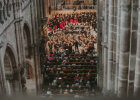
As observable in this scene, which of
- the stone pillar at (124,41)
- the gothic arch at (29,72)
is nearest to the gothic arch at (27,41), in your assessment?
the gothic arch at (29,72)

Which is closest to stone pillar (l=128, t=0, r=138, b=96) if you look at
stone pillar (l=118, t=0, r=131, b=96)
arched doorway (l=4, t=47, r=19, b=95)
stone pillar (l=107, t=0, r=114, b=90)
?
stone pillar (l=118, t=0, r=131, b=96)

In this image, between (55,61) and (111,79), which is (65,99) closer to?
(111,79)

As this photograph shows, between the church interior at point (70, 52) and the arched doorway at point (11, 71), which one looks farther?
the arched doorway at point (11, 71)

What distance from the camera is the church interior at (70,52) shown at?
8.80 meters

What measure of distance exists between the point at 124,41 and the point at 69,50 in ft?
65.4

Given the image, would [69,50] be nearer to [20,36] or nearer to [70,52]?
[70,52]

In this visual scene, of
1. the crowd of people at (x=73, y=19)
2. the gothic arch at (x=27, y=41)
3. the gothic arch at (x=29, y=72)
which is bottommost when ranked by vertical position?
the gothic arch at (x=29, y=72)

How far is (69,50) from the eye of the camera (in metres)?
28.8

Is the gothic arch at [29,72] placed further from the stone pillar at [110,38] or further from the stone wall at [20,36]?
the stone pillar at [110,38]

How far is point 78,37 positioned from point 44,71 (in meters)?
11.3

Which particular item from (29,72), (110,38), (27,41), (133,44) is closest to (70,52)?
(29,72)

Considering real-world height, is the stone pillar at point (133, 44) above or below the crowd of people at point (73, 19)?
below

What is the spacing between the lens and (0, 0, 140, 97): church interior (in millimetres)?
8805

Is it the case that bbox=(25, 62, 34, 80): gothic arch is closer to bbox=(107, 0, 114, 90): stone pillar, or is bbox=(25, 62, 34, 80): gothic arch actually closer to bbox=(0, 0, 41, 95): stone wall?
bbox=(0, 0, 41, 95): stone wall
